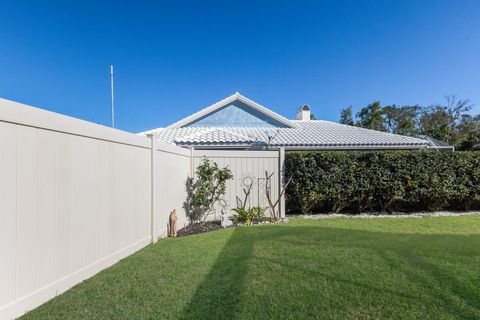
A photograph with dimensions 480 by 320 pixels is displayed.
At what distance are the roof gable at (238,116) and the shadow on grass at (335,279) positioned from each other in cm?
1093

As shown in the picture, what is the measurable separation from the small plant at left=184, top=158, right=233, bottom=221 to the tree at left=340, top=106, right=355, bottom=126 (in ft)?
132

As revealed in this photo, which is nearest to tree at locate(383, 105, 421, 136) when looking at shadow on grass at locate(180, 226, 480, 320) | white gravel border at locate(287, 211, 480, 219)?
white gravel border at locate(287, 211, 480, 219)

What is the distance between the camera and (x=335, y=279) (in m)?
3.56

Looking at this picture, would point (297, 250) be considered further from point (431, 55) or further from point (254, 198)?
point (431, 55)

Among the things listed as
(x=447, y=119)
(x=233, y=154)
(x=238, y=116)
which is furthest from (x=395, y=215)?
(x=447, y=119)

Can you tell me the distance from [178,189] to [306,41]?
10.9 meters

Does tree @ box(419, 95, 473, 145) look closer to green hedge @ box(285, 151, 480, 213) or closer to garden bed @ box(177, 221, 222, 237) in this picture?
green hedge @ box(285, 151, 480, 213)

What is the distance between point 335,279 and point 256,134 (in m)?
10.9

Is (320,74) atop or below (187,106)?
atop

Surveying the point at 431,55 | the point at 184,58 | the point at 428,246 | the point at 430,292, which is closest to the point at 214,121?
the point at 184,58

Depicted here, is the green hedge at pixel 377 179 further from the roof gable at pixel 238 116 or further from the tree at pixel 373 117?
the tree at pixel 373 117

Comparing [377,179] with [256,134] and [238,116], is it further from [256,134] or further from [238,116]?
[238,116]

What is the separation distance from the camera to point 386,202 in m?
9.19

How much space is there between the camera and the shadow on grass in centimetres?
284
